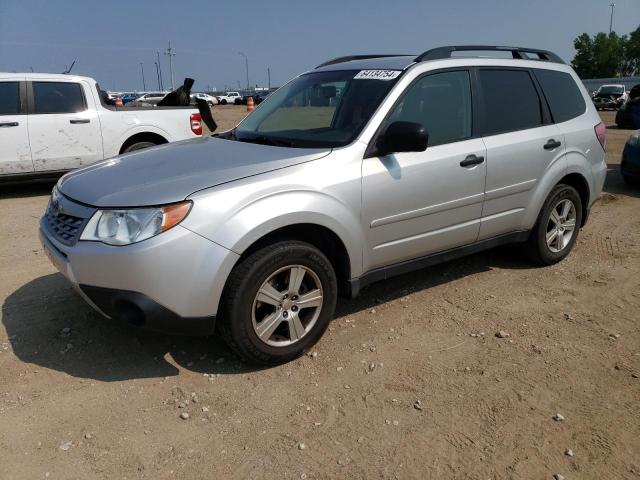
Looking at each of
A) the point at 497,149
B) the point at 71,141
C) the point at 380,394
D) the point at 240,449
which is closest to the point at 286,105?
the point at 497,149

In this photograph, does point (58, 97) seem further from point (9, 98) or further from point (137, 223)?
point (137, 223)

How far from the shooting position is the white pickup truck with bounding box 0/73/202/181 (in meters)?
7.45

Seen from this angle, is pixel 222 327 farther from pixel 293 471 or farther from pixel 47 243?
pixel 47 243

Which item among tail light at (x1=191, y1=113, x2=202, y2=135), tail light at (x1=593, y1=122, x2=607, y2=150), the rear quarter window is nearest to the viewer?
the rear quarter window

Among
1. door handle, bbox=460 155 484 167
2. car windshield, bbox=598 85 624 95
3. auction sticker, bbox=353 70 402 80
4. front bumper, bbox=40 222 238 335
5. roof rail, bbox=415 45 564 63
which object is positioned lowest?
front bumper, bbox=40 222 238 335

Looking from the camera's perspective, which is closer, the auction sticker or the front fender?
the front fender

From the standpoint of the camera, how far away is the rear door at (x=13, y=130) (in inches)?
290

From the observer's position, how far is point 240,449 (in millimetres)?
2576

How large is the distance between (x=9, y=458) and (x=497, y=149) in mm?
3543

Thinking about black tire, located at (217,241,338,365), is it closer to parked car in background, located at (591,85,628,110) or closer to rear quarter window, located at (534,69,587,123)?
rear quarter window, located at (534,69,587,123)

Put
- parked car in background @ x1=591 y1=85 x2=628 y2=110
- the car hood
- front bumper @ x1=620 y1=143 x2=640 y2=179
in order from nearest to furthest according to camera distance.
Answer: the car hood → front bumper @ x1=620 y1=143 x2=640 y2=179 → parked car in background @ x1=591 y1=85 x2=628 y2=110

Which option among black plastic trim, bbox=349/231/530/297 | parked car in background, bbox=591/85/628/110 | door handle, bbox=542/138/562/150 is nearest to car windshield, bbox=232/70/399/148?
black plastic trim, bbox=349/231/530/297

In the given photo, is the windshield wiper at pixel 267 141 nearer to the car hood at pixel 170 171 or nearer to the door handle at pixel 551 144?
the car hood at pixel 170 171

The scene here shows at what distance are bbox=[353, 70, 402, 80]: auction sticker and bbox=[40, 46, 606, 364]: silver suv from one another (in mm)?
13
